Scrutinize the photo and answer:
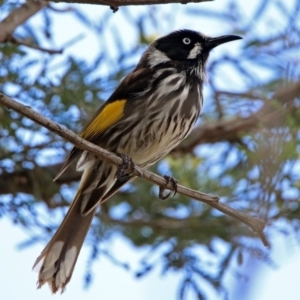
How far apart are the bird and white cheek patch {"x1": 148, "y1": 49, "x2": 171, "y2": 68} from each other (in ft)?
0.06

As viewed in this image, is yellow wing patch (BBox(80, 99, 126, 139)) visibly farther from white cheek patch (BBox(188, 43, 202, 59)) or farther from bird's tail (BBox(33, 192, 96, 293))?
white cheek patch (BBox(188, 43, 202, 59))

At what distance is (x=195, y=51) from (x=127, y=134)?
0.82m

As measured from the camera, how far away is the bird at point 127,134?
433 centimetres

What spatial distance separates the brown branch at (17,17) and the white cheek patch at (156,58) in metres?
0.71

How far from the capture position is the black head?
15.7 feet

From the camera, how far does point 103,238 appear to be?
5066 mm

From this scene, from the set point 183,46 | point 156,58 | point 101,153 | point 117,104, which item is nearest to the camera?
point 101,153

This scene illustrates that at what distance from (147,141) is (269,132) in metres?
1.58

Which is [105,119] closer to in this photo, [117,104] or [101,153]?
[117,104]

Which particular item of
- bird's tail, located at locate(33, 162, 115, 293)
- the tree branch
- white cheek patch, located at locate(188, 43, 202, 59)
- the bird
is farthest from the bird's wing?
the tree branch

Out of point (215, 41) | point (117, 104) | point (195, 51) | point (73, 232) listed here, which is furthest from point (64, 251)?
point (215, 41)

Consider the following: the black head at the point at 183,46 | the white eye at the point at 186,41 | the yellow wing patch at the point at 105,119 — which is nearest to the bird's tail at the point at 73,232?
the yellow wing patch at the point at 105,119

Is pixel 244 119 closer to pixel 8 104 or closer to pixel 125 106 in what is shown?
pixel 125 106

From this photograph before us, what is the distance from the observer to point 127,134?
434 centimetres
